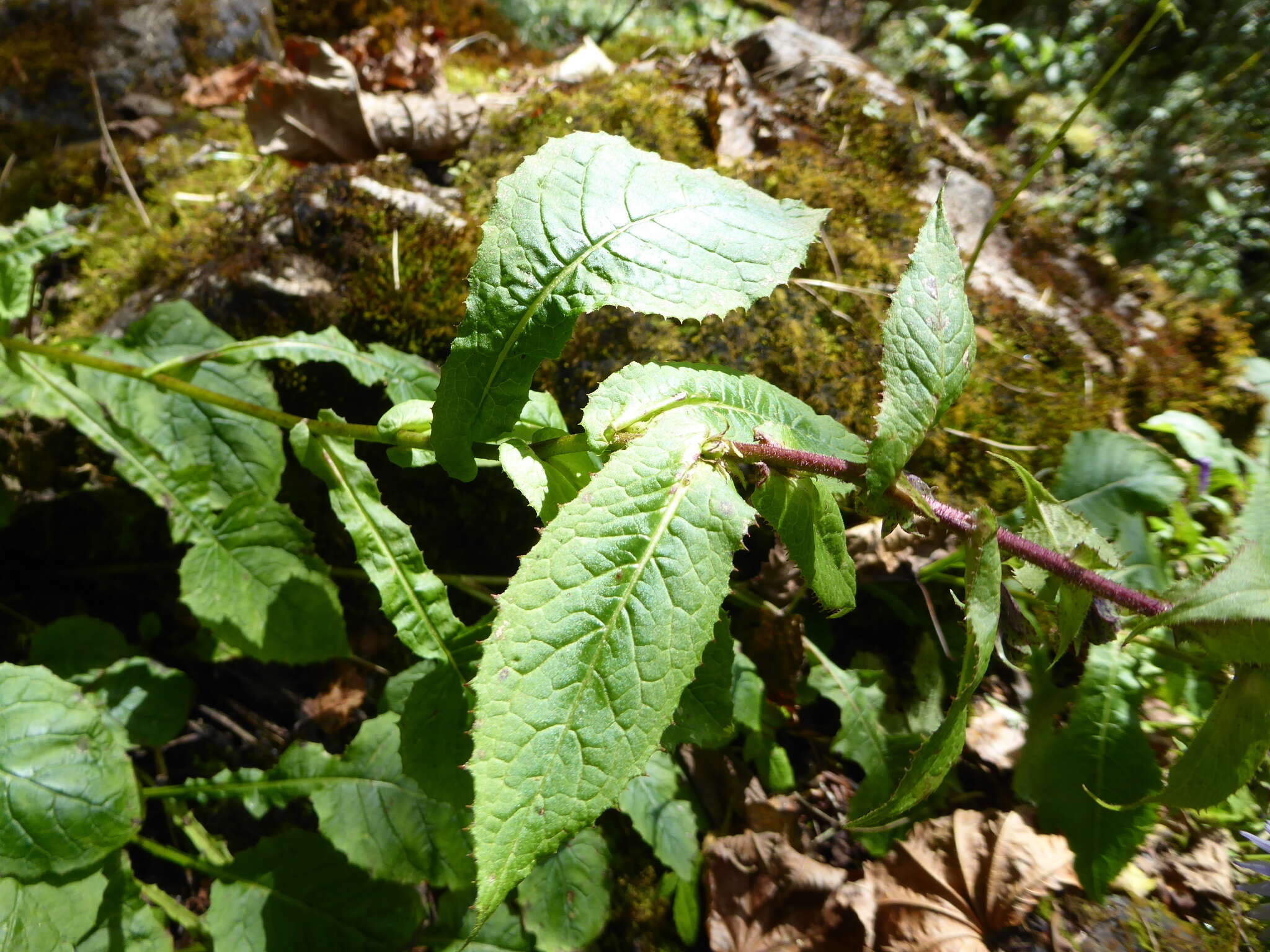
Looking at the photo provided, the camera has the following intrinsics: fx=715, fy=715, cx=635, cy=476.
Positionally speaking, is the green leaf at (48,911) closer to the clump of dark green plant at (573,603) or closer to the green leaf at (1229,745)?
the clump of dark green plant at (573,603)

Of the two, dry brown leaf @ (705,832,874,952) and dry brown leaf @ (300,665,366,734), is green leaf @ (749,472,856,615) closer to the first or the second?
dry brown leaf @ (705,832,874,952)

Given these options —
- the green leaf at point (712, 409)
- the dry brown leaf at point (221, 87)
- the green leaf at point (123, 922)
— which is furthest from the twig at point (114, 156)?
the green leaf at point (712, 409)

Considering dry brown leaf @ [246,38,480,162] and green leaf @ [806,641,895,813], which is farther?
dry brown leaf @ [246,38,480,162]

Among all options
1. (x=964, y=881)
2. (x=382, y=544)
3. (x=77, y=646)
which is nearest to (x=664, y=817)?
(x=964, y=881)

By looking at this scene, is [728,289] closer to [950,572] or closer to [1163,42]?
[950,572]

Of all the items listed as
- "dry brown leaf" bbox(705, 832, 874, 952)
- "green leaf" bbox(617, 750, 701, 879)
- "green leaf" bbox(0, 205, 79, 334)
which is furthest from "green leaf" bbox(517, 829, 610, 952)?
"green leaf" bbox(0, 205, 79, 334)

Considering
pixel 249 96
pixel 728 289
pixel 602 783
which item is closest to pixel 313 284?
pixel 249 96
